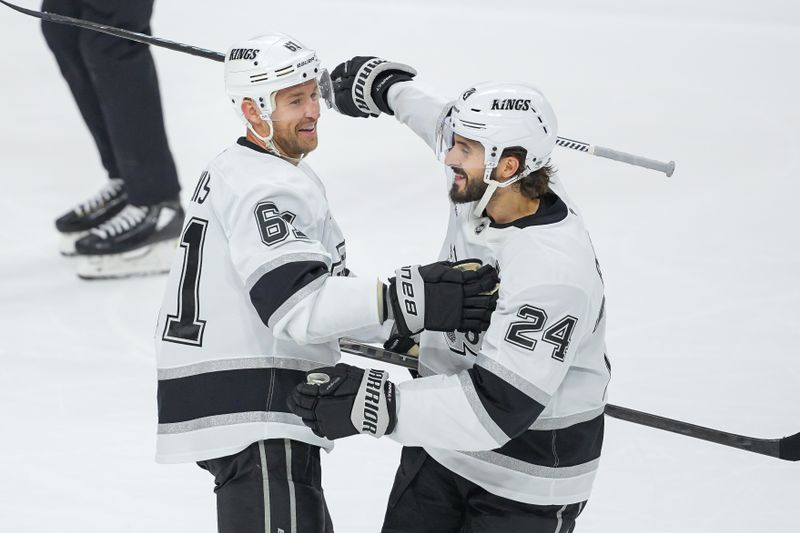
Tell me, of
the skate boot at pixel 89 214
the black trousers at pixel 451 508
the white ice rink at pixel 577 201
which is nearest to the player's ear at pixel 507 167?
the black trousers at pixel 451 508

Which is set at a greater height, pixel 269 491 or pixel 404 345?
pixel 404 345

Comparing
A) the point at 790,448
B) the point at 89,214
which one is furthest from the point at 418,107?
the point at 89,214

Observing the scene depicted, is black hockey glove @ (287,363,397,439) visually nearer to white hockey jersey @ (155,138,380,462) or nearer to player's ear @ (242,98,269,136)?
white hockey jersey @ (155,138,380,462)

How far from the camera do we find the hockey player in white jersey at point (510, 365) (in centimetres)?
216

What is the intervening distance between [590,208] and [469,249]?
298cm

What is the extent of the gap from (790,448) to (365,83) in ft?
4.02

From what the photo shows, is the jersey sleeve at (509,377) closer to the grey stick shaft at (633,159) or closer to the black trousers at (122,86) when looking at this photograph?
the grey stick shaft at (633,159)

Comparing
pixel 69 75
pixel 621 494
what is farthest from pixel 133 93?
pixel 621 494

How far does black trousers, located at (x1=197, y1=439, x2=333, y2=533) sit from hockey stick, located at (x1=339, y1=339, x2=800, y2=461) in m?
0.34

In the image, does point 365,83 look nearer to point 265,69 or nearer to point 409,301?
point 265,69

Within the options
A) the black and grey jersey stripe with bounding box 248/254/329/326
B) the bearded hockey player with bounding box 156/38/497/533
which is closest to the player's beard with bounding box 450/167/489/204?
the bearded hockey player with bounding box 156/38/497/533

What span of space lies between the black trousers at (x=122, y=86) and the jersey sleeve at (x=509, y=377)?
2866 millimetres

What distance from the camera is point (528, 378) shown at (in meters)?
2.15

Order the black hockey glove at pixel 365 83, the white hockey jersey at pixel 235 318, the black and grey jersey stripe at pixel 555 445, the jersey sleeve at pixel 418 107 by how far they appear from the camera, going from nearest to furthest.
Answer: the white hockey jersey at pixel 235 318, the black and grey jersey stripe at pixel 555 445, the jersey sleeve at pixel 418 107, the black hockey glove at pixel 365 83
